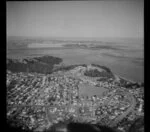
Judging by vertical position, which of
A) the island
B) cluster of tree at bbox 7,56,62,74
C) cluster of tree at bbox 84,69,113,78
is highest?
cluster of tree at bbox 7,56,62,74

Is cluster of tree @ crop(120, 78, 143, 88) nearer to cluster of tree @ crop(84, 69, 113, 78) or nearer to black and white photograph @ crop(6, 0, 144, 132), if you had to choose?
black and white photograph @ crop(6, 0, 144, 132)

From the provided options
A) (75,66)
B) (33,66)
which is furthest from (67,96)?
(33,66)

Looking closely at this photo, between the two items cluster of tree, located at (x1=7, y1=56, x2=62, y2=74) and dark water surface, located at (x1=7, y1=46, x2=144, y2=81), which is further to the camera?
cluster of tree, located at (x1=7, y1=56, x2=62, y2=74)

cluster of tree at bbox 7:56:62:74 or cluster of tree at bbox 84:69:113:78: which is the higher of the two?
cluster of tree at bbox 7:56:62:74

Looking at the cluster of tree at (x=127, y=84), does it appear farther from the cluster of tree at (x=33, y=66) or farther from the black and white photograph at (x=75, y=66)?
the cluster of tree at (x=33, y=66)

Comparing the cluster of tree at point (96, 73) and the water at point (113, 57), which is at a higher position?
the water at point (113, 57)

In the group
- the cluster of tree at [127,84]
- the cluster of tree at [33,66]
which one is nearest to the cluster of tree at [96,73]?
the cluster of tree at [127,84]

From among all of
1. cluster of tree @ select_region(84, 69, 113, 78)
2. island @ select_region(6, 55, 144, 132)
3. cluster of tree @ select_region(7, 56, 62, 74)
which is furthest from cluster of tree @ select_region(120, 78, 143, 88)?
cluster of tree @ select_region(7, 56, 62, 74)
